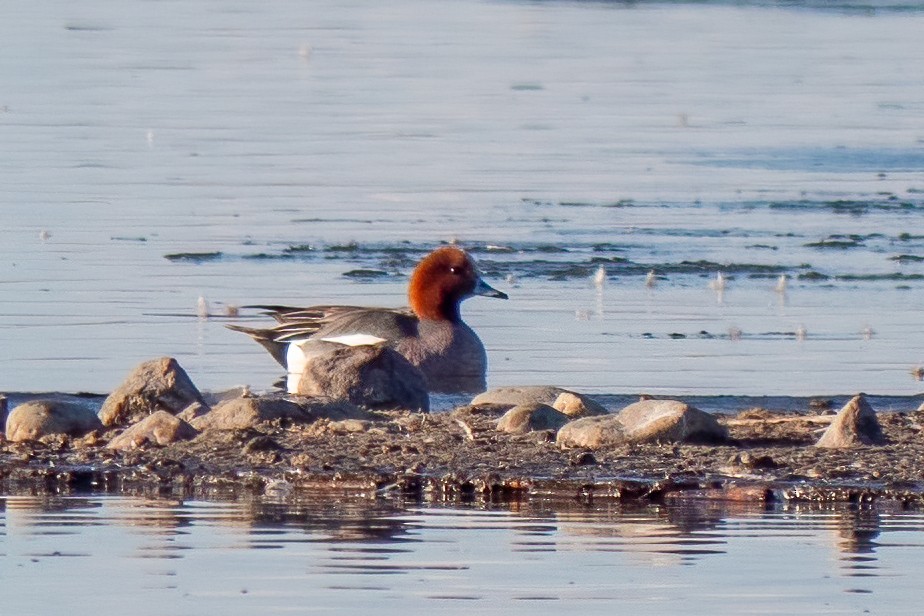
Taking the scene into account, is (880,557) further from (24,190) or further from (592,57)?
(592,57)

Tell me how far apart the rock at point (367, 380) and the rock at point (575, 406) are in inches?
29.2

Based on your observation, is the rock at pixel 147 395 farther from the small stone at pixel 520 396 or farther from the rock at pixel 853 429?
the rock at pixel 853 429

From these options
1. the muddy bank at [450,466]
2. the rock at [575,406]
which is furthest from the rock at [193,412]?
the rock at [575,406]

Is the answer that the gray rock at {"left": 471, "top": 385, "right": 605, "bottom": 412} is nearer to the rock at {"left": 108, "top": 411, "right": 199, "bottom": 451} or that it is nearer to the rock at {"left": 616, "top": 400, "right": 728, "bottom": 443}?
A: the rock at {"left": 616, "top": 400, "right": 728, "bottom": 443}

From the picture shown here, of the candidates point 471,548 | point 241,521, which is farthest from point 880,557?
point 241,521

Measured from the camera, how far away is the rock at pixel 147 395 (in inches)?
399

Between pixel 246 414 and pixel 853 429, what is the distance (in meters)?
Answer: 2.40

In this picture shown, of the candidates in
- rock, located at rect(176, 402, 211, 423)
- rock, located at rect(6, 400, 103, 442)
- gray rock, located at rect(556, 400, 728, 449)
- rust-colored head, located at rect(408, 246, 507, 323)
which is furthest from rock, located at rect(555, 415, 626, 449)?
rust-colored head, located at rect(408, 246, 507, 323)

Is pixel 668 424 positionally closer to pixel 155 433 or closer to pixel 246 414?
pixel 246 414

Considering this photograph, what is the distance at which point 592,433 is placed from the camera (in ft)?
30.2

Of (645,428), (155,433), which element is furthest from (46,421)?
(645,428)

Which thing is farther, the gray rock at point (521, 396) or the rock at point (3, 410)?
the gray rock at point (521, 396)

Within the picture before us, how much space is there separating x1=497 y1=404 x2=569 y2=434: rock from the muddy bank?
91mm

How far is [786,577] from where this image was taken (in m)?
6.82
